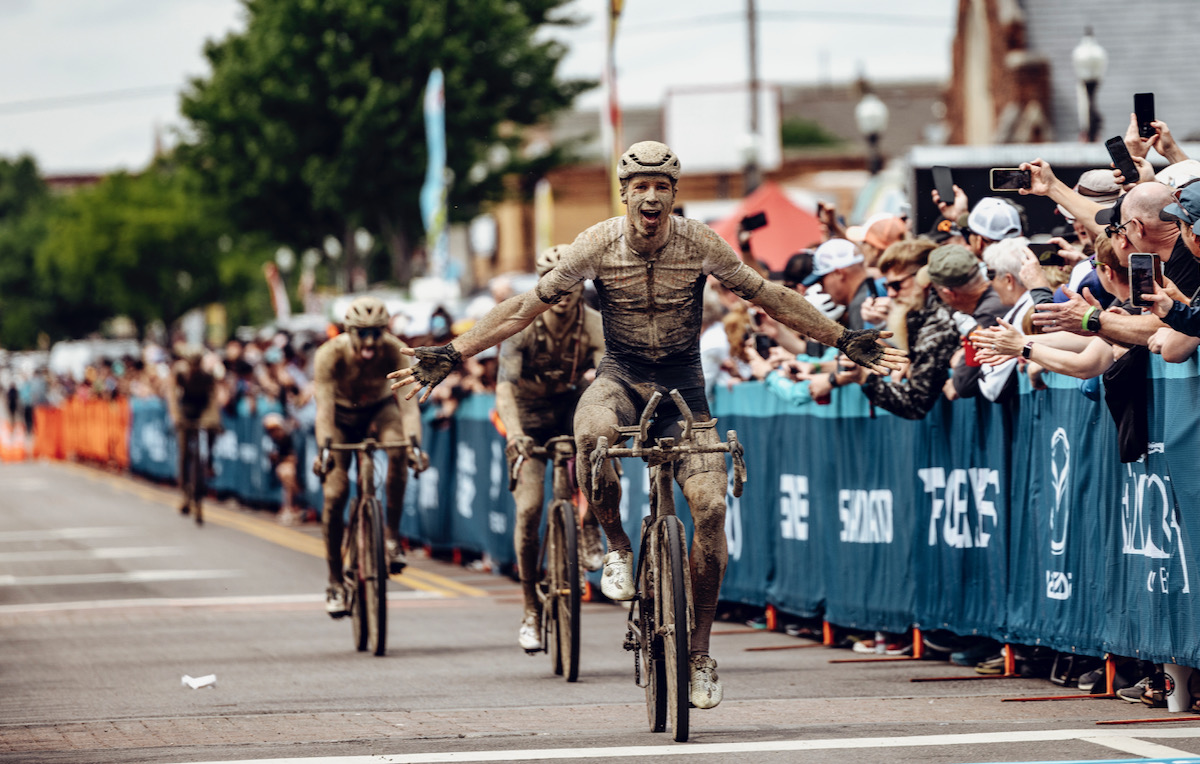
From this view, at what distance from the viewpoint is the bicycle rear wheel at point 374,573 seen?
37.0 feet

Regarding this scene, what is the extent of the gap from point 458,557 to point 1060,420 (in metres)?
10.1

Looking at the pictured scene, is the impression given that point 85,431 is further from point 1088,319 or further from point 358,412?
point 1088,319

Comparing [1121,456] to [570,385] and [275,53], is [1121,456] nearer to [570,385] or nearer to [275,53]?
[570,385]

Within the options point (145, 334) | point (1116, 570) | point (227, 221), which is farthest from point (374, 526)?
point (145, 334)

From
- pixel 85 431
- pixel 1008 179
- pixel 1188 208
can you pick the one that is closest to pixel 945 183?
pixel 1008 179

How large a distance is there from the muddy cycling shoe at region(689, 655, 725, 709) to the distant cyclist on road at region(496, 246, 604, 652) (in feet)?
9.23

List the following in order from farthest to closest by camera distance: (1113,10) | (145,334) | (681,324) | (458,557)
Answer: (145,334) < (1113,10) < (458,557) < (681,324)

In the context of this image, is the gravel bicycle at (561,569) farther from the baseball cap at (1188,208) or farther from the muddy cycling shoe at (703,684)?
the baseball cap at (1188,208)

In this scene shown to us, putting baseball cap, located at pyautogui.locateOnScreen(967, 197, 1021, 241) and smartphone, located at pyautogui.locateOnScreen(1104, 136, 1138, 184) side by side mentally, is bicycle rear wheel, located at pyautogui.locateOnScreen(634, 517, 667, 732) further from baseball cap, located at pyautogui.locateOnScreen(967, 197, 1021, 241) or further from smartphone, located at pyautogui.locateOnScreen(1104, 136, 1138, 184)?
baseball cap, located at pyautogui.locateOnScreen(967, 197, 1021, 241)

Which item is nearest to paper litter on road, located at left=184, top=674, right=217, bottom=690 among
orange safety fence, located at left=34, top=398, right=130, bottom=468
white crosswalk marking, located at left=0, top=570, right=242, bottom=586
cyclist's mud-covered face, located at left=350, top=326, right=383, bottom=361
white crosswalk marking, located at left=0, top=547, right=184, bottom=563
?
cyclist's mud-covered face, located at left=350, top=326, right=383, bottom=361

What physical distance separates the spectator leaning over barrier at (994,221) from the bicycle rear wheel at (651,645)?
342 cm

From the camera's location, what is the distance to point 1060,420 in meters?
9.14

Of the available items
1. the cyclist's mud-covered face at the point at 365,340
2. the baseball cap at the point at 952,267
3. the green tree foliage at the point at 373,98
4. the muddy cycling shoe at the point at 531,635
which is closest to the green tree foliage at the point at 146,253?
the green tree foliage at the point at 373,98

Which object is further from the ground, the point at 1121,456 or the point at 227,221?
the point at 227,221
